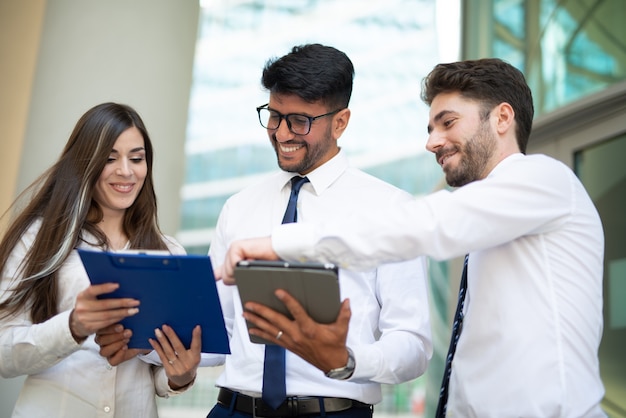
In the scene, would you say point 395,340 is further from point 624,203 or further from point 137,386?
point 624,203

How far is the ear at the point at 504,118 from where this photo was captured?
80.4 inches

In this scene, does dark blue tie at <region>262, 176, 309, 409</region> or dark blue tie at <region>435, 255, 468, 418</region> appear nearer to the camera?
dark blue tie at <region>435, 255, 468, 418</region>

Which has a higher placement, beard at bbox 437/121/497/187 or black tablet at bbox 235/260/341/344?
beard at bbox 437/121/497/187

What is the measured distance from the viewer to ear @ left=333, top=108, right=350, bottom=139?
2.49 metres

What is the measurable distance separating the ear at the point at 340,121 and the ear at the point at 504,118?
62cm

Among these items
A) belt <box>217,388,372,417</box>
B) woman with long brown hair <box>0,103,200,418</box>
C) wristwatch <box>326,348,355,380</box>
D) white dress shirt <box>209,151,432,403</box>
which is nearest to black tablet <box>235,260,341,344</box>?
wristwatch <box>326,348,355,380</box>

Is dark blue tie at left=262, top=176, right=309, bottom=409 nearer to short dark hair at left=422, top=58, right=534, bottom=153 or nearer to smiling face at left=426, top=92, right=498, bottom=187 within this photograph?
smiling face at left=426, top=92, right=498, bottom=187

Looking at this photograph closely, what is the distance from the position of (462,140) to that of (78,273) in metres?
1.33

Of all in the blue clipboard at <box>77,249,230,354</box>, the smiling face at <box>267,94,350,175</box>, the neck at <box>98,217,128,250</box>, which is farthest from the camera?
the neck at <box>98,217,128,250</box>

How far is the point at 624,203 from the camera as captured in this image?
3.85 metres

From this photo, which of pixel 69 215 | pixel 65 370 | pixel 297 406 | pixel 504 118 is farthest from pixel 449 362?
pixel 69 215

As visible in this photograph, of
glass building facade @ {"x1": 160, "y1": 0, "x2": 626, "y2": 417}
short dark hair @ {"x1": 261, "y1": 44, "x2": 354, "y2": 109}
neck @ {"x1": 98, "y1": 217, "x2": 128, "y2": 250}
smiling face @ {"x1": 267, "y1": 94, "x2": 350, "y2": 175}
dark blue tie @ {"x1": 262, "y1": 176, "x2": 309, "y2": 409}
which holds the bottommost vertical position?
dark blue tie @ {"x1": 262, "y1": 176, "x2": 309, "y2": 409}

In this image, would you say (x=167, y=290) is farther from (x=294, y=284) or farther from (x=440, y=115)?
(x=440, y=115)

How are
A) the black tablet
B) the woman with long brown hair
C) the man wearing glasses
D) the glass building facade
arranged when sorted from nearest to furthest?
the black tablet < the man wearing glasses < the woman with long brown hair < the glass building facade
